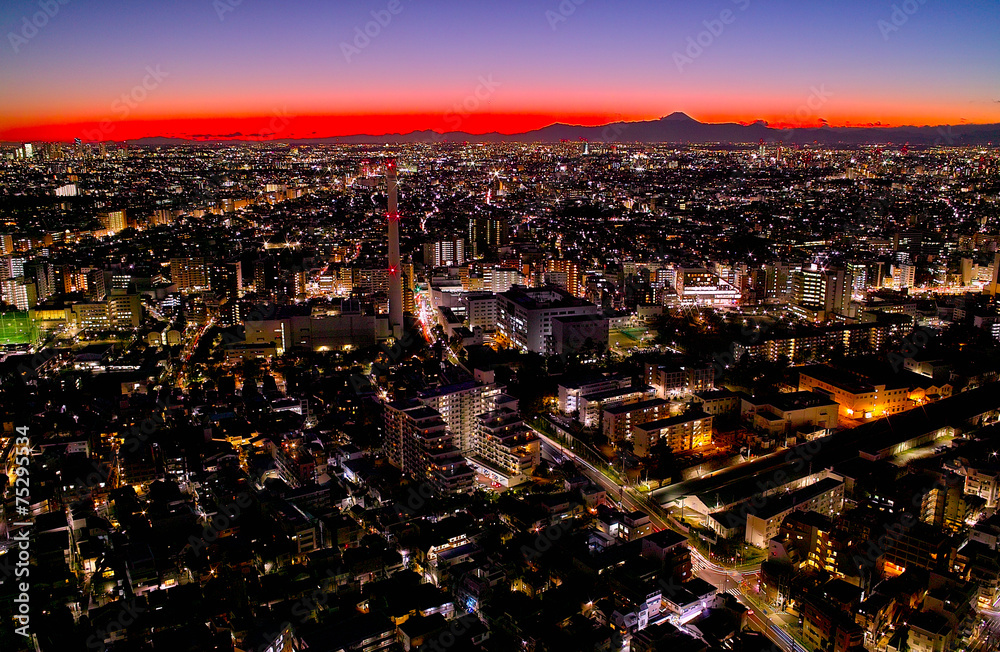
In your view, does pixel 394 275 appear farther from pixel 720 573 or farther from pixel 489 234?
pixel 489 234

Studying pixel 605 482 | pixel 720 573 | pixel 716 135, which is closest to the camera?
pixel 720 573

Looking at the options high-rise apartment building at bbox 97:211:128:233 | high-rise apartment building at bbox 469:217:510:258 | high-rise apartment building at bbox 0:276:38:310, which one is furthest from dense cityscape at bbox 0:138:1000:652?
high-rise apartment building at bbox 97:211:128:233

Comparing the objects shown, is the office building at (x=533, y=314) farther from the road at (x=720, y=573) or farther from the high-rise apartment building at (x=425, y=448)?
the high-rise apartment building at (x=425, y=448)

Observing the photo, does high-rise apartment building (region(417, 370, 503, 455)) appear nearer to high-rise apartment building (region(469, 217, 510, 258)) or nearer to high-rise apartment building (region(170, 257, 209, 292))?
high-rise apartment building (region(170, 257, 209, 292))

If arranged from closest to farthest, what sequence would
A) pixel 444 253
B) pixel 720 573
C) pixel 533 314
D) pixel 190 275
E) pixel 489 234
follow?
pixel 720 573
pixel 533 314
pixel 190 275
pixel 444 253
pixel 489 234

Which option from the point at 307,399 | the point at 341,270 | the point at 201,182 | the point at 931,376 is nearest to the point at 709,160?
the point at 201,182

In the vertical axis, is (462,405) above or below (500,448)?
above

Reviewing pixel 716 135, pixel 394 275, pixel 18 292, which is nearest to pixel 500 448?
pixel 394 275

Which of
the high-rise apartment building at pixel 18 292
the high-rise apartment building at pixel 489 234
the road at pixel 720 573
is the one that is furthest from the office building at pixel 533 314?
the high-rise apartment building at pixel 18 292
